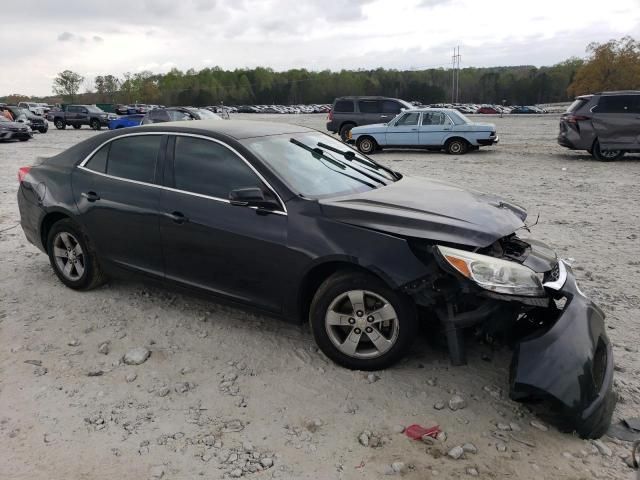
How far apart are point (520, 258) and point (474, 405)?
1001mm

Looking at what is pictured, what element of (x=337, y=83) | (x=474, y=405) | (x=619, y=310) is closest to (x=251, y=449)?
(x=474, y=405)

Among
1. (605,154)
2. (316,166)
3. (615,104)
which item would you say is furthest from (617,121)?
(316,166)

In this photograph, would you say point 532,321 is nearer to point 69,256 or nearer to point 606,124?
point 69,256

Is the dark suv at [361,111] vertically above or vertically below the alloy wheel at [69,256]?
above

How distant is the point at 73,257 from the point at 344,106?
17.0m

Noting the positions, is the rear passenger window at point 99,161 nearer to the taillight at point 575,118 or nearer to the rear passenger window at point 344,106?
the taillight at point 575,118

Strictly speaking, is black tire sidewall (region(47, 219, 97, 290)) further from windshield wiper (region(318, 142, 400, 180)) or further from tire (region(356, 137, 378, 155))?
tire (region(356, 137, 378, 155))

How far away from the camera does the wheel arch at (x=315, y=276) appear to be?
3498 mm

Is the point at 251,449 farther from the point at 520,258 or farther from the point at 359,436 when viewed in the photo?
the point at 520,258

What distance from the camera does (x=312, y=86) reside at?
14762cm

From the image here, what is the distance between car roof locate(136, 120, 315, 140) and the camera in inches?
167

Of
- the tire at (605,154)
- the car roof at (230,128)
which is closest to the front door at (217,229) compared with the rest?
the car roof at (230,128)

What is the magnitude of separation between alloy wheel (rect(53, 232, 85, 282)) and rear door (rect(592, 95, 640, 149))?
1385 centimetres

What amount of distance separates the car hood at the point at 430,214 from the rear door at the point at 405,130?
1366cm
